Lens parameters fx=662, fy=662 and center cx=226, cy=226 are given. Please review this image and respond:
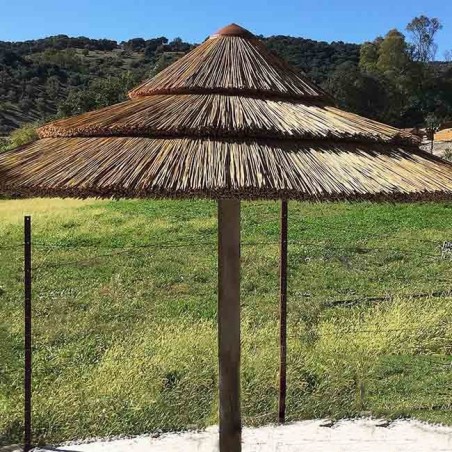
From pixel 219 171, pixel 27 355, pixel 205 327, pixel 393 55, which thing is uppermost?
pixel 393 55

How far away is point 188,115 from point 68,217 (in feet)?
33.3

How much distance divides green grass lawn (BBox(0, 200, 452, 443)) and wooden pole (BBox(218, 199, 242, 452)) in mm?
910

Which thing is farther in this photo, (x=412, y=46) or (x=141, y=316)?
(x=412, y=46)

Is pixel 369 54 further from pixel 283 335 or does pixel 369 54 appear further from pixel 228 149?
pixel 228 149

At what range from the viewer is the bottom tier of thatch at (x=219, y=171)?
2293mm

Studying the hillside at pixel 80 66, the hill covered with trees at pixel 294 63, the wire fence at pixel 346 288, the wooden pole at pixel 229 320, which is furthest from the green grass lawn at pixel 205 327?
the hill covered with trees at pixel 294 63

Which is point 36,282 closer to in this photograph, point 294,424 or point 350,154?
point 294,424

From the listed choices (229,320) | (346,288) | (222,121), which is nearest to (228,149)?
(222,121)

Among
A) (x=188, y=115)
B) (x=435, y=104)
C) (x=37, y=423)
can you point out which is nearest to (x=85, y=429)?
(x=37, y=423)

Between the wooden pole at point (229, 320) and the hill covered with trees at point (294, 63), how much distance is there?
2453cm

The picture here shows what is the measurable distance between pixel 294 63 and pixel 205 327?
22.7 metres

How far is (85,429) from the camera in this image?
13.2 feet

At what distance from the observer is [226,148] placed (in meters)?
2.43

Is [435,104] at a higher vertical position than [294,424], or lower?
higher
